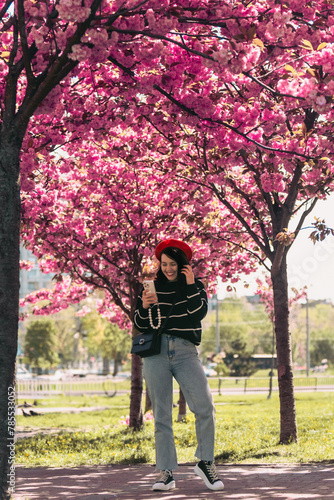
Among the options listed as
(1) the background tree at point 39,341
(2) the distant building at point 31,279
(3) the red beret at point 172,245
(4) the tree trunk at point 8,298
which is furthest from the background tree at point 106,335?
(2) the distant building at point 31,279

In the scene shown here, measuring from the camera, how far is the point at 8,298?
489cm

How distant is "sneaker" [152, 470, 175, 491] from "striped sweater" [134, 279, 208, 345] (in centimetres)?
107

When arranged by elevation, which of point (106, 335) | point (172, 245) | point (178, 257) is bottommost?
point (178, 257)

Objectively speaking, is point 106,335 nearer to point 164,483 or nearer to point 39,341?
point 39,341

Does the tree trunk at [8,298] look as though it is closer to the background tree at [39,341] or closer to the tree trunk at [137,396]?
the tree trunk at [137,396]

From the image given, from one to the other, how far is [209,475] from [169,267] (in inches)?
66.2

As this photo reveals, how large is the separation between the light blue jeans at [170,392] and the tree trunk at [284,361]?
13.6ft

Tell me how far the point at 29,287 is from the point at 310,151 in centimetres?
11214

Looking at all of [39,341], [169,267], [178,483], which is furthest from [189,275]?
[39,341]

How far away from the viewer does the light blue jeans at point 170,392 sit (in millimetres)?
5488

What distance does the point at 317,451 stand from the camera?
8.19m

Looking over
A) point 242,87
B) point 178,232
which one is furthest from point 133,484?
point 178,232

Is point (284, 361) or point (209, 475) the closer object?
point (209, 475)

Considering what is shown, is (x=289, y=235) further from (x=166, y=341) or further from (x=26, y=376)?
(x=26, y=376)
